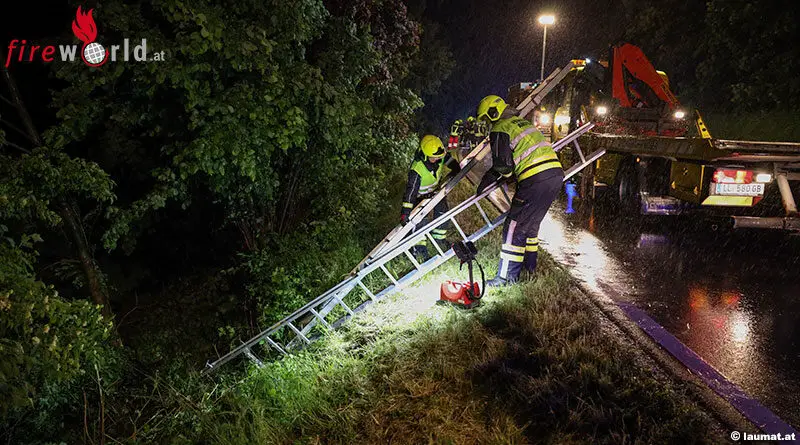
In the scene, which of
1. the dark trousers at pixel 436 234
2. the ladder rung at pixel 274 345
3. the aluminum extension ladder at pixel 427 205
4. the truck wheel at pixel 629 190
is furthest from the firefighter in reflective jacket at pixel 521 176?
the truck wheel at pixel 629 190

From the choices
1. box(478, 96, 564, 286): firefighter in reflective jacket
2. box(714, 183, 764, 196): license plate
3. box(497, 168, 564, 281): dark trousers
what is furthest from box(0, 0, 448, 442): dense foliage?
box(714, 183, 764, 196): license plate

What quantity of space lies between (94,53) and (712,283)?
20.9 ft

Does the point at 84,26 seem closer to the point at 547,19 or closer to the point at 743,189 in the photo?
the point at 743,189

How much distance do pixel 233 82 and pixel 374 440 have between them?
3.90 metres

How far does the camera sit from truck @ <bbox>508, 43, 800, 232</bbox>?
589 cm

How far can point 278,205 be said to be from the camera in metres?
7.59

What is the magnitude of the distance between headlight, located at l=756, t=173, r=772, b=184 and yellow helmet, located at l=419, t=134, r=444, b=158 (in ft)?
11.8

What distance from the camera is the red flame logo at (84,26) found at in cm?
442

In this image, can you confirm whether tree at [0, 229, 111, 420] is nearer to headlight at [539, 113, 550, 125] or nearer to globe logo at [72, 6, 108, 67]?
globe logo at [72, 6, 108, 67]

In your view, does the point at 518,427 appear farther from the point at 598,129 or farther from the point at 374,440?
the point at 598,129

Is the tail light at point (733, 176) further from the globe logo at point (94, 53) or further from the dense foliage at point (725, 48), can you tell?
the dense foliage at point (725, 48)

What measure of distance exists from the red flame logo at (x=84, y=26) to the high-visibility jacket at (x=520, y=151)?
12.2 ft

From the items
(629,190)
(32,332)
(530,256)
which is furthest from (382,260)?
(629,190)

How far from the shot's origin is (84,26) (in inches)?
177
